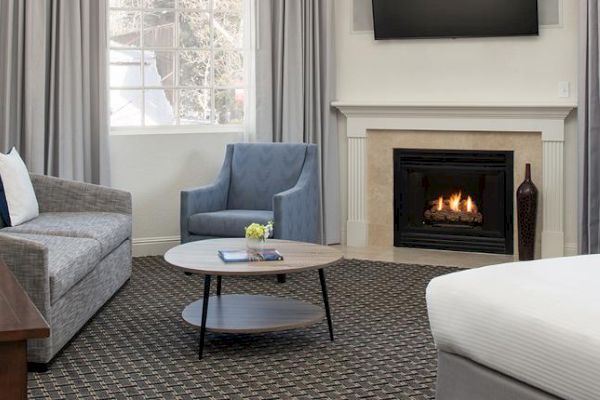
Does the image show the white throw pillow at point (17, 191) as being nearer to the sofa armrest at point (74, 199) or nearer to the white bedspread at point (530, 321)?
the sofa armrest at point (74, 199)

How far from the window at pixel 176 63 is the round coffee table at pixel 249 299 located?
2.16 metres

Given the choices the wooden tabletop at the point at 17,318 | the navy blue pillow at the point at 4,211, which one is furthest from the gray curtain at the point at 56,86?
the wooden tabletop at the point at 17,318

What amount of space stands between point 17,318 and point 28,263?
1612 millimetres

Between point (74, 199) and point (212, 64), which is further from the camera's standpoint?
point (212, 64)

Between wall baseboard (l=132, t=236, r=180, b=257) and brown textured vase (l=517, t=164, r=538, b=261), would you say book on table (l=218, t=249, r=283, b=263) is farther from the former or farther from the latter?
brown textured vase (l=517, t=164, r=538, b=261)

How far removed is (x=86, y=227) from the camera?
519 centimetres

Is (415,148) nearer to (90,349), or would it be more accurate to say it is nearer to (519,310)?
(90,349)

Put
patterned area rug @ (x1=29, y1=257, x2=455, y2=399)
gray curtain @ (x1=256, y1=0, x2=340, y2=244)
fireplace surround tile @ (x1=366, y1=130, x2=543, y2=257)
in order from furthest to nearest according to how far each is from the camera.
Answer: gray curtain @ (x1=256, y1=0, x2=340, y2=244) < fireplace surround tile @ (x1=366, y1=130, x2=543, y2=257) < patterned area rug @ (x1=29, y1=257, x2=455, y2=399)

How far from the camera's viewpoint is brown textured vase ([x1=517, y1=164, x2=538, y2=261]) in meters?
6.50

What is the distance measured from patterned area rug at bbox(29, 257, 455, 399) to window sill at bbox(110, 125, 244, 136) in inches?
56.7

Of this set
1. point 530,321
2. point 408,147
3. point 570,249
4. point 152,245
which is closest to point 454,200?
point 408,147

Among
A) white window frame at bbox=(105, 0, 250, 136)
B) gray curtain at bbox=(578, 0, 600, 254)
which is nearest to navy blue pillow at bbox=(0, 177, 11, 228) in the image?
white window frame at bbox=(105, 0, 250, 136)

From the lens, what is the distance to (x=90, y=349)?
14.6ft

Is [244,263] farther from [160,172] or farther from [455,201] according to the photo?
[455,201]
